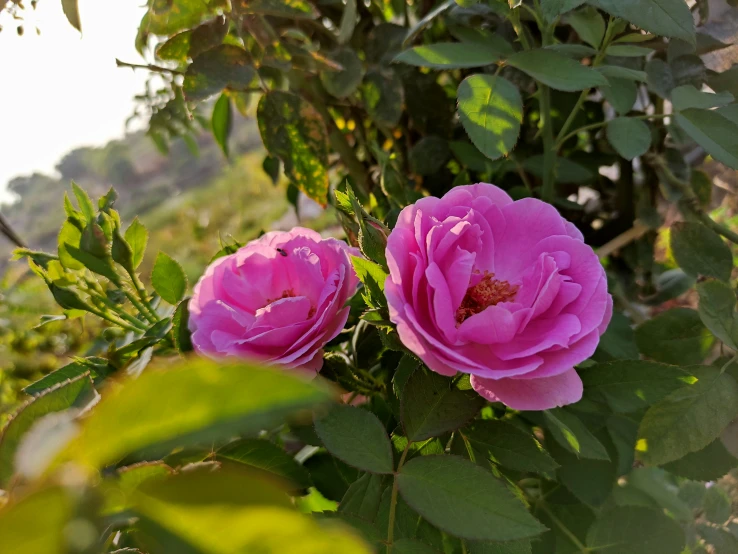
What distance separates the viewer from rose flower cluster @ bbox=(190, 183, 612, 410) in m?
0.22

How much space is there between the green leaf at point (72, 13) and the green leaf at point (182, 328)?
20 cm

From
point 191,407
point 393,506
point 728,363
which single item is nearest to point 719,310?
point 728,363

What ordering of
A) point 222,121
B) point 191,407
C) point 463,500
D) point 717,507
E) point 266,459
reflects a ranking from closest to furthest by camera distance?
point 191,407, point 463,500, point 266,459, point 717,507, point 222,121

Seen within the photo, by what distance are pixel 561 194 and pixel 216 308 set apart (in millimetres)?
426

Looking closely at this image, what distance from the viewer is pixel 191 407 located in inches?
3.7

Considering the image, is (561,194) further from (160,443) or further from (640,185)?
(160,443)

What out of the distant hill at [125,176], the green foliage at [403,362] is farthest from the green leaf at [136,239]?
the distant hill at [125,176]

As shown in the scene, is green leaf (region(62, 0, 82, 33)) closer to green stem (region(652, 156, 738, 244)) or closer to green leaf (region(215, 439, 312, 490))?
green leaf (region(215, 439, 312, 490))

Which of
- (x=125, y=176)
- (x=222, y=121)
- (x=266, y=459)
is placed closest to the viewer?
(x=266, y=459)

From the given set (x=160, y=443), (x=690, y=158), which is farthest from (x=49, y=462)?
(x=690, y=158)

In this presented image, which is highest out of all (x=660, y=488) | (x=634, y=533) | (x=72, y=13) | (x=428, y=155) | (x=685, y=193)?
(x=72, y=13)

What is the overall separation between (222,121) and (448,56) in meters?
0.38

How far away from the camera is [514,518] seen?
7.9 inches

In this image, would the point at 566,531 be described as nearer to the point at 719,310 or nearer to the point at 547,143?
the point at 719,310
